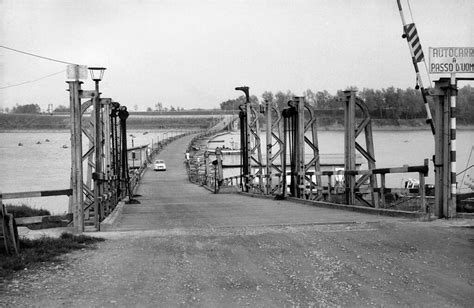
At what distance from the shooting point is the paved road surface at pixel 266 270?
5.50 meters

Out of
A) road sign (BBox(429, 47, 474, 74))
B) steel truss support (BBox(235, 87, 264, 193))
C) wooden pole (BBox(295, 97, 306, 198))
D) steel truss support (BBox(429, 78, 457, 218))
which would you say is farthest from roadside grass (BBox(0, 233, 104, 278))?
steel truss support (BBox(235, 87, 264, 193))

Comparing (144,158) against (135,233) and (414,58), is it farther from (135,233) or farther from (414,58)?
(135,233)

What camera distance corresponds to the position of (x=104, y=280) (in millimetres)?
6094

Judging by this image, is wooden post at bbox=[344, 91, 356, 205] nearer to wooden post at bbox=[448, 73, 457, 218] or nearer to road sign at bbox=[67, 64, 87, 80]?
wooden post at bbox=[448, 73, 457, 218]

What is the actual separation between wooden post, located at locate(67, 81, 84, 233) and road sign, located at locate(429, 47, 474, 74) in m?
5.56

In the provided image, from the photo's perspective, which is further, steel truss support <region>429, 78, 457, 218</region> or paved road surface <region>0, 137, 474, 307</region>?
steel truss support <region>429, 78, 457, 218</region>

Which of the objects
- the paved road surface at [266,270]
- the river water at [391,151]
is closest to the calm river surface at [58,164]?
the river water at [391,151]

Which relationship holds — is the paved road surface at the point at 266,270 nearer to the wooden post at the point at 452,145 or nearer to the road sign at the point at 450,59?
the wooden post at the point at 452,145

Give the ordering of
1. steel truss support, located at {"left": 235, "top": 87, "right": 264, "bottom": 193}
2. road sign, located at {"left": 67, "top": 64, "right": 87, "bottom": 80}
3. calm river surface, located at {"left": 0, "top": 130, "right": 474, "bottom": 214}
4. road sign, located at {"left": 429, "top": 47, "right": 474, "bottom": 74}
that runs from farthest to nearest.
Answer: calm river surface, located at {"left": 0, "top": 130, "right": 474, "bottom": 214} → steel truss support, located at {"left": 235, "top": 87, "right": 264, "bottom": 193} → road sign, located at {"left": 67, "top": 64, "right": 87, "bottom": 80} → road sign, located at {"left": 429, "top": 47, "right": 474, "bottom": 74}

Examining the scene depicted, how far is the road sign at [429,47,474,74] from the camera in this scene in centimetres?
902

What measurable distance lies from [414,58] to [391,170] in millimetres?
6393

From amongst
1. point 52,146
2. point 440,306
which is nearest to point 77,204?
point 440,306

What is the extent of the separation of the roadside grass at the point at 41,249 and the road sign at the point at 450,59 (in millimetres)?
5671

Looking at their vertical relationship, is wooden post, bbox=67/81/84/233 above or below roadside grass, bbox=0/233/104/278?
above
